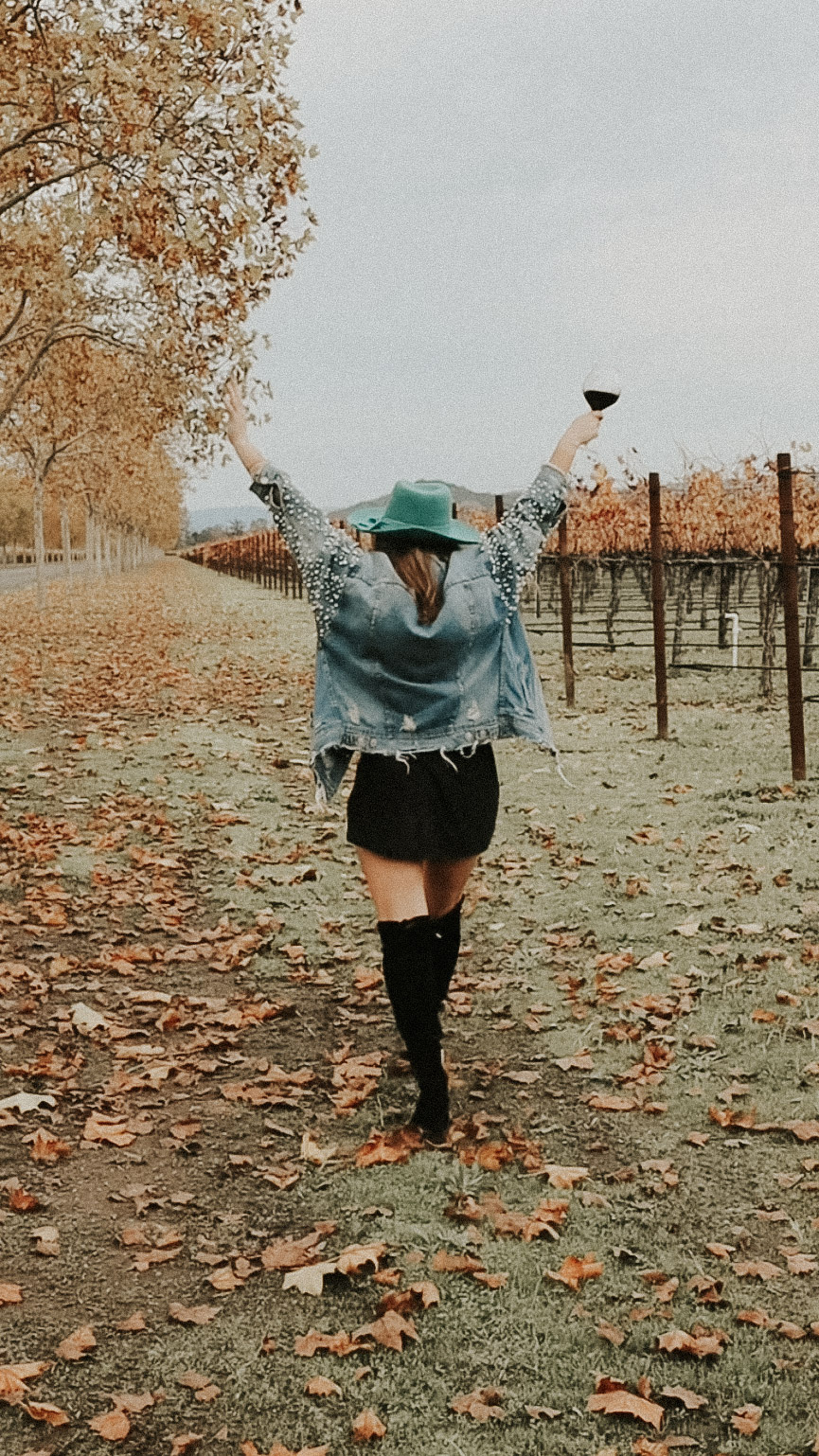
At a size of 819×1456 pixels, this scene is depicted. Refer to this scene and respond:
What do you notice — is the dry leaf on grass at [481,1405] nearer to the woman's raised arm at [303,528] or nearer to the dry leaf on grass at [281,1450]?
the dry leaf on grass at [281,1450]

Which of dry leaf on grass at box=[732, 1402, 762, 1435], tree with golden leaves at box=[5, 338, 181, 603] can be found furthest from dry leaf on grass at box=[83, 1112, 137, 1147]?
tree with golden leaves at box=[5, 338, 181, 603]

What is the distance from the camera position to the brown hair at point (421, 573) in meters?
3.87

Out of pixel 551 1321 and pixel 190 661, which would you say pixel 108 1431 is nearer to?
pixel 551 1321

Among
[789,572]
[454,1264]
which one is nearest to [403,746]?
[454,1264]

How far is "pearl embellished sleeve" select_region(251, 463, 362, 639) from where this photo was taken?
3916mm

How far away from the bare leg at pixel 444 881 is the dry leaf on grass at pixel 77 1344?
157 cm

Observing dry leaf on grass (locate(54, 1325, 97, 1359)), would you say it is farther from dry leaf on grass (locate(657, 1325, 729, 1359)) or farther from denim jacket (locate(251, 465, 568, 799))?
denim jacket (locate(251, 465, 568, 799))

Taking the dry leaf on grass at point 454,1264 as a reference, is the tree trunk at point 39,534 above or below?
above

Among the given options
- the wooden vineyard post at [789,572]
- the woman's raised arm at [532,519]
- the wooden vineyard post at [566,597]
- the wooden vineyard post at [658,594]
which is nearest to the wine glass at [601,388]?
the woman's raised arm at [532,519]

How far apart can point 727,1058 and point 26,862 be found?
4577 mm

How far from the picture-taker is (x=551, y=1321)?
332 centimetres

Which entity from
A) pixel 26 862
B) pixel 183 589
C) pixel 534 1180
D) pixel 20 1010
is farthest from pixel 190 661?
pixel 183 589

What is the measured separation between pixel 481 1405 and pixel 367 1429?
0.25 meters

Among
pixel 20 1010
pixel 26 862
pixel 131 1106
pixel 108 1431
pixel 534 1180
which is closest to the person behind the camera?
pixel 108 1431
